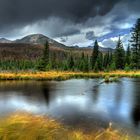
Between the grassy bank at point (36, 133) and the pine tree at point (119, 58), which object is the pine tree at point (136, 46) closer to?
the pine tree at point (119, 58)

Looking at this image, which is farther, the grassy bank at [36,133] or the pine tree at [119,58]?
the pine tree at [119,58]

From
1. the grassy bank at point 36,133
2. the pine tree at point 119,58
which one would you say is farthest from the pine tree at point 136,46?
the grassy bank at point 36,133

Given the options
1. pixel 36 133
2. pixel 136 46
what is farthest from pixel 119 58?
pixel 36 133

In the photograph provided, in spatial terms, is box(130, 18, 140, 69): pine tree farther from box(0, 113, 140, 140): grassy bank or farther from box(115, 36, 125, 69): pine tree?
box(0, 113, 140, 140): grassy bank

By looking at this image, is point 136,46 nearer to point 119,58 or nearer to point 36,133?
point 119,58

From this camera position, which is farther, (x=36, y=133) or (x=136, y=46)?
(x=136, y=46)

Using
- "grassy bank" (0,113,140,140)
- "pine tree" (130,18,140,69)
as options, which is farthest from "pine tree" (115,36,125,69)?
"grassy bank" (0,113,140,140)

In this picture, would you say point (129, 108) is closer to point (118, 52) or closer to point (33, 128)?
point (33, 128)

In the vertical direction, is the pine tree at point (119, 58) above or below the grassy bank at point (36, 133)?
above

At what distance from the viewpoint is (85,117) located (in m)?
12.0

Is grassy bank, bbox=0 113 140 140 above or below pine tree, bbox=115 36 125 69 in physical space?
below

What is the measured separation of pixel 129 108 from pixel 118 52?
5614cm

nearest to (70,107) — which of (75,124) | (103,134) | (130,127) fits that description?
(75,124)

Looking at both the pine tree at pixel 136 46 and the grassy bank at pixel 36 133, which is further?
the pine tree at pixel 136 46
